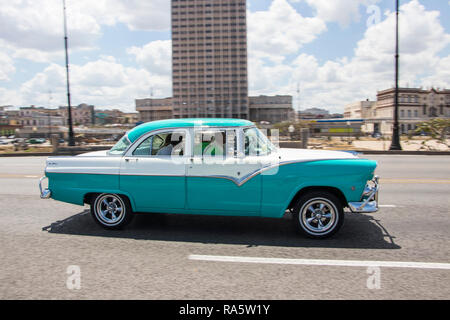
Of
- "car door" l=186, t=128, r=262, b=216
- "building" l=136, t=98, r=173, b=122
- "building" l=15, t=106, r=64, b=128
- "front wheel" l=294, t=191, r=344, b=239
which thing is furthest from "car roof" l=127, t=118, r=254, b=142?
"building" l=15, t=106, r=64, b=128

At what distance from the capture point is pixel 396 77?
72.9 feet

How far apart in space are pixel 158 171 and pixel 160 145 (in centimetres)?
47

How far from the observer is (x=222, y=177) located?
17.9 ft

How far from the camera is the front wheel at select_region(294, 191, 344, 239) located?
535cm

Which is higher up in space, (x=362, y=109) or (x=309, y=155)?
(x=362, y=109)

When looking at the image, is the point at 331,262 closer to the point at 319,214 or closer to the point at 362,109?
the point at 319,214

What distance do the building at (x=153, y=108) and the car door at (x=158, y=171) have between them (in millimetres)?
168381

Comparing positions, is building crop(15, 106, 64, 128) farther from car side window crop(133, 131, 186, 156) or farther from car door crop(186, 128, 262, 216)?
car door crop(186, 128, 262, 216)

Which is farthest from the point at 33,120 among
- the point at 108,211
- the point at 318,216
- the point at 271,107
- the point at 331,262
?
the point at 331,262

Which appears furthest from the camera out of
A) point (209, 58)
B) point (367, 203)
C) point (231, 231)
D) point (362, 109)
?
point (209, 58)

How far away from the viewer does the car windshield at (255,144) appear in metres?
5.63
